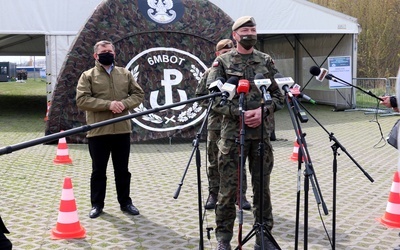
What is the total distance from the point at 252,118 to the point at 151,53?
731cm

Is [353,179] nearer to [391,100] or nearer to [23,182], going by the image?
[391,100]

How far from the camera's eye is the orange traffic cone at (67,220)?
16.5 ft

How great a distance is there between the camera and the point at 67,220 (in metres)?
5.07

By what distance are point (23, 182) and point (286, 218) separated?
414cm

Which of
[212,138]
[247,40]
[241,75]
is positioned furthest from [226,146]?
[212,138]

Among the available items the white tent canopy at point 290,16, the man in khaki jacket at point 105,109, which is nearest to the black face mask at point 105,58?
the man in khaki jacket at point 105,109

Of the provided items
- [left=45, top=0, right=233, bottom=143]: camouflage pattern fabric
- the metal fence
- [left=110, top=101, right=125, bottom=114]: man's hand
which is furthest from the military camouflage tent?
the metal fence

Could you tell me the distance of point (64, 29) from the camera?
46.1ft

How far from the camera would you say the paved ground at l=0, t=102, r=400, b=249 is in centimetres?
497

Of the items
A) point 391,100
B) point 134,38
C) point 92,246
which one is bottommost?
point 92,246

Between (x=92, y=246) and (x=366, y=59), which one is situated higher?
(x=366, y=59)

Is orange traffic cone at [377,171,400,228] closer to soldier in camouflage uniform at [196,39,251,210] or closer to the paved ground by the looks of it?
the paved ground

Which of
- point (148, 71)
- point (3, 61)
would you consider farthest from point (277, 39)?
point (3, 61)

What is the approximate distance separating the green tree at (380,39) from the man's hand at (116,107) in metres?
23.0
